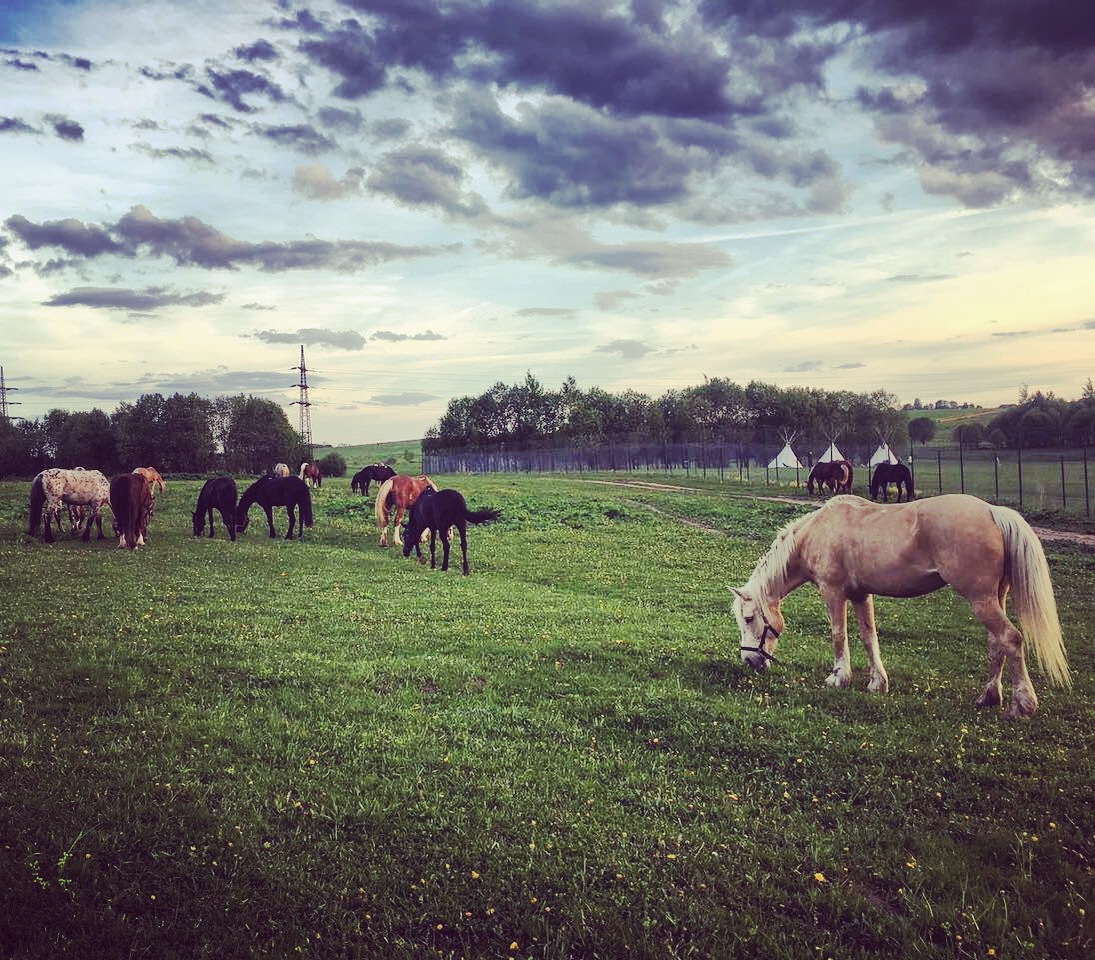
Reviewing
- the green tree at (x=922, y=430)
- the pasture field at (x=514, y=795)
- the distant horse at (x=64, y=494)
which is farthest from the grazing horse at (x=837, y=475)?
the green tree at (x=922, y=430)

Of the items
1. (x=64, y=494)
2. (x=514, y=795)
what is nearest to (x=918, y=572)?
(x=514, y=795)

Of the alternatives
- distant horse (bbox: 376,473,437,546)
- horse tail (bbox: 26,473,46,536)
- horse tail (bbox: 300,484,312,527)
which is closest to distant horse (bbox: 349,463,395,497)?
horse tail (bbox: 300,484,312,527)

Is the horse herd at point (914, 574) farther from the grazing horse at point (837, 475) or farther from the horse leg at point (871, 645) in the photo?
the grazing horse at point (837, 475)

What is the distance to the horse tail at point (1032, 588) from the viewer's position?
7668 mm

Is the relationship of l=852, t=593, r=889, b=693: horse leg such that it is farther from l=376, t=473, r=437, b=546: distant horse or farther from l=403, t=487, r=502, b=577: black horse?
l=376, t=473, r=437, b=546: distant horse

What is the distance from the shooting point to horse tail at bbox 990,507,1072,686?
767 cm

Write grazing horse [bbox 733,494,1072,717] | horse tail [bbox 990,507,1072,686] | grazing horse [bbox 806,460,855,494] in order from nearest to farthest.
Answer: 1. horse tail [bbox 990,507,1072,686]
2. grazing horse [bbox 733,494,1072,717]
3. grazing horse [bbox 806,460,855,494]

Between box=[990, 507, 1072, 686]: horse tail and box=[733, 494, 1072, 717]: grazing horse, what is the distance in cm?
1

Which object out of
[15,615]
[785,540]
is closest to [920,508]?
[785,540]

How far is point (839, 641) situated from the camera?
29.9 ft

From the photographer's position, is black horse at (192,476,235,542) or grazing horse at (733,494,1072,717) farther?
black horse at (192,476,235,542)

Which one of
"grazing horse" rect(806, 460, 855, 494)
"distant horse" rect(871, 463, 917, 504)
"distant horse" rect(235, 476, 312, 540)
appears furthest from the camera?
"grazing horse" rect(806, 460, 855, 494)

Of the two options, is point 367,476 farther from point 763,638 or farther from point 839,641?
point 839,641

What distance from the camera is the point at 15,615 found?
449 inches
